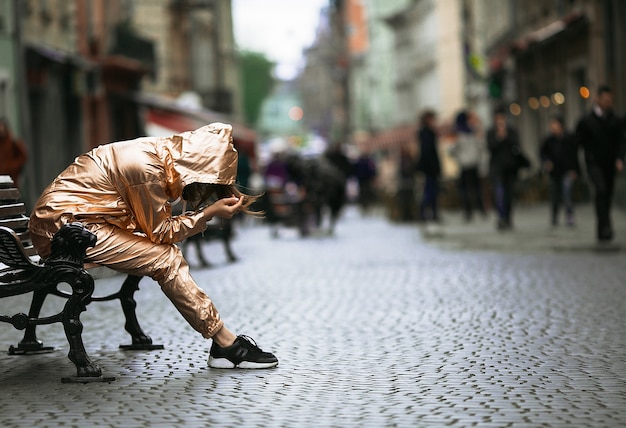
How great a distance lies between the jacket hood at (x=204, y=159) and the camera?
8250mm

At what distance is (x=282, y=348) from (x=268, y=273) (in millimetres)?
7602

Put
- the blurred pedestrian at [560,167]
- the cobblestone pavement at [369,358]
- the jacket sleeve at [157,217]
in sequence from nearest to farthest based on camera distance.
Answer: the cobblestone pavement at [369,358] → the jacket sleeve at [157,217] → the blurred pedestrian at [560,167]

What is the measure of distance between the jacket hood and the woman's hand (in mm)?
106

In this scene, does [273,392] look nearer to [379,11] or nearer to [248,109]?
[379,11]

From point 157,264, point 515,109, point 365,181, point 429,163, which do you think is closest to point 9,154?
point 429,163

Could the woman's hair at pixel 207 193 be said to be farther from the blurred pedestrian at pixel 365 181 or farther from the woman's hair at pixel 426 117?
the blurred pedestrian at pixel 365 181

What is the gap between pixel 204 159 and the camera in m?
8.26

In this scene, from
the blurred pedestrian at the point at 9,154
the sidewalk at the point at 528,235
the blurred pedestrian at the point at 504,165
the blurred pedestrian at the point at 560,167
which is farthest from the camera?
the blurred pedestrian at the point at 560,167

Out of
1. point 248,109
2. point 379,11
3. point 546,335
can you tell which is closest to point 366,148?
point 379,11

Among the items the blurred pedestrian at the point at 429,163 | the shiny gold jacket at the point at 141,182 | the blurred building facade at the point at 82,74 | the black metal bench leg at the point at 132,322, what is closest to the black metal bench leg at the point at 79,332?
the shiny gold jacket at the point at 141,182

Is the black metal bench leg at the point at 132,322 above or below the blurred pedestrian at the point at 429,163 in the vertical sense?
below

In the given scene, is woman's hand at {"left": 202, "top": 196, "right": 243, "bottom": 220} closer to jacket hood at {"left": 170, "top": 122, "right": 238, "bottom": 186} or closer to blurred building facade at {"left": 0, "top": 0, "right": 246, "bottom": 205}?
jacket hood at {"left": 170, "top": 122, "right": 238, "bottom": 186}

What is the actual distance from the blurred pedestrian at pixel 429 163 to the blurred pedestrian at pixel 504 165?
9.01 feet

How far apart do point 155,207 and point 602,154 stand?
10.5 meters
